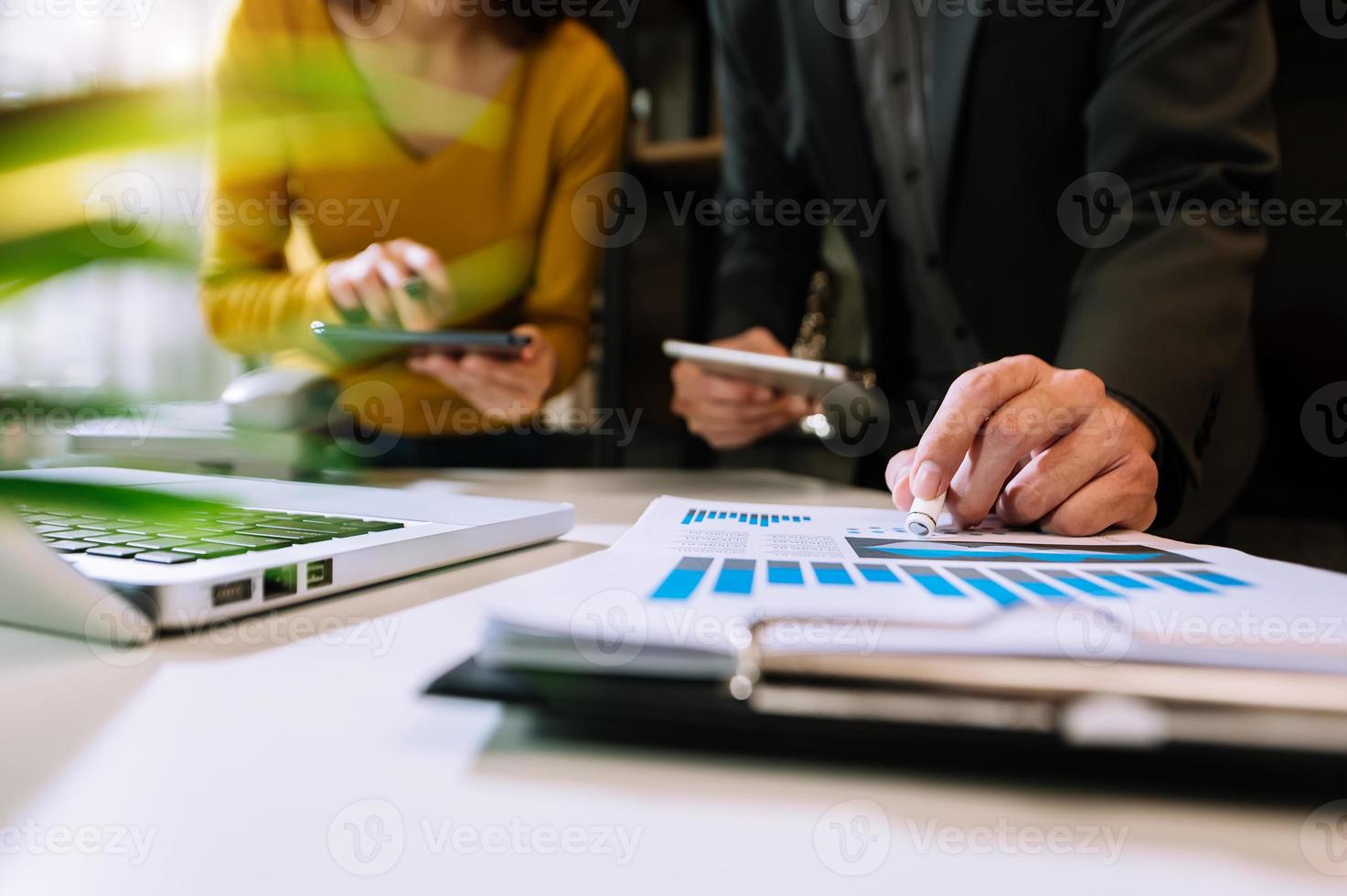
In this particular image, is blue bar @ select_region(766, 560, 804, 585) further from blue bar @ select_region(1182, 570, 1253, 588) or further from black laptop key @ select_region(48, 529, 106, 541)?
black laptop key @ select_region(48, 529, 106, 541)

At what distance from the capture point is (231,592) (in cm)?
27

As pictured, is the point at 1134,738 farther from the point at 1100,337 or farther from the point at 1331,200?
the point at 1331,200

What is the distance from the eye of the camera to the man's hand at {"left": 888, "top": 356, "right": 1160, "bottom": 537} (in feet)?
1.51

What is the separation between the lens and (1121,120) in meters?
0.74

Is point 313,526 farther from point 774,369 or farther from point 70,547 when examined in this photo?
point 774,369

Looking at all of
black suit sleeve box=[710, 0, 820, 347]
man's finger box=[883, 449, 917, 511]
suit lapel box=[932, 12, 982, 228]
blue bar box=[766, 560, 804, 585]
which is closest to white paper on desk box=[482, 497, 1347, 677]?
blue bar box=[766, 560, 804, 585]

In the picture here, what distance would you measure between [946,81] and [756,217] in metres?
0.40

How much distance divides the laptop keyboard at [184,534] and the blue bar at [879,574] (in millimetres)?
226

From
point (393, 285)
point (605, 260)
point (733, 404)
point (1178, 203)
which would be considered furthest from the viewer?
point (605, 260)

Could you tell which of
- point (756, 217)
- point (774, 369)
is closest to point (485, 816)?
point (774, 369)

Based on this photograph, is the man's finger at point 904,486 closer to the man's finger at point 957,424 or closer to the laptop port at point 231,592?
the man's finger at point 957,424

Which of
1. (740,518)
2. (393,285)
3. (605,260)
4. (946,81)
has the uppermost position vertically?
(946,81)

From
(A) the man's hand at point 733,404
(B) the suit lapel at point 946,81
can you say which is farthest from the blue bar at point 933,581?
(B) the suit lapel at point 946,81

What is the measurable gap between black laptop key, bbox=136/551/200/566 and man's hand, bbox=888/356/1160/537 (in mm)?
371
